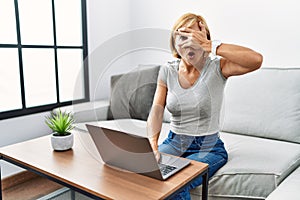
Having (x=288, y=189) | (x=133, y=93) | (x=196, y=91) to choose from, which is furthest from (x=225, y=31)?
(x=288, y=189)

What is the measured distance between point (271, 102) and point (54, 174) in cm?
138

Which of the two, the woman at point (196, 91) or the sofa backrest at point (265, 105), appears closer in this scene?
the woman at point (196, 91)

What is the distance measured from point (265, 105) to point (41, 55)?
67.2 inches

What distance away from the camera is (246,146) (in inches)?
62.6

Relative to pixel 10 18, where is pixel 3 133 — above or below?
below

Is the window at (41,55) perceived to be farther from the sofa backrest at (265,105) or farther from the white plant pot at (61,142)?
the sofa backrest at (265,105)

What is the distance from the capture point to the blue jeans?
50.6 inches

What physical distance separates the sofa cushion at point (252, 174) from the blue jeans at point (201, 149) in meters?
0.05

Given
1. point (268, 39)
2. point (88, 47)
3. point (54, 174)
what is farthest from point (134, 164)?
point (88, 47)

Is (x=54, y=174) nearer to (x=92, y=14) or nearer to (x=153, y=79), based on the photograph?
(x=153, y=79)

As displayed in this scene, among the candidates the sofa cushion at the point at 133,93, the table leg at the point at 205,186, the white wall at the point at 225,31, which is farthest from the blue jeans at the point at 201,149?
the white wall at the point at 225,31

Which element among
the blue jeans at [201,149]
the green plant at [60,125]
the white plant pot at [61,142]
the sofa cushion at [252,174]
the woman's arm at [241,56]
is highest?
the woman's arm at [241,56]

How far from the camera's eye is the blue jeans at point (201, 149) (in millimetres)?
1286

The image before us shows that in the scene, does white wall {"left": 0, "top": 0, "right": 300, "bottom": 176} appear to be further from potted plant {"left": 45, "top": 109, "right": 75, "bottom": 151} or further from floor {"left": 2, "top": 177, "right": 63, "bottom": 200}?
potted plant {"left": 45, "top": 109, "right": 75, "bottom": 151}
